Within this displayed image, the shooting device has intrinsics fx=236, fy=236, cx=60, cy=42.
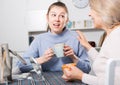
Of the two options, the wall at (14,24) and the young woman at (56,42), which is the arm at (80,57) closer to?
the young woman at (56,42)

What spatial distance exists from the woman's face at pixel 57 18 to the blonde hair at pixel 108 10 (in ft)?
2.14

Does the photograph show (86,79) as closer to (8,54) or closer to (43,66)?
(8,54)

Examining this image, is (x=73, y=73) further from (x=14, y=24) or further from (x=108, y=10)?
(x=14, y=24)

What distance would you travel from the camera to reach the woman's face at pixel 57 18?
5.75 ft

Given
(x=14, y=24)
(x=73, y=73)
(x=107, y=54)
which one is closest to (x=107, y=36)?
(x=107, y=54)

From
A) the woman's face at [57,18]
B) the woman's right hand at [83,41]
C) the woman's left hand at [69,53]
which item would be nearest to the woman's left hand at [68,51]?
the woman's left hand at [69,53]

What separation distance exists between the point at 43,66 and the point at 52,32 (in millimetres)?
289

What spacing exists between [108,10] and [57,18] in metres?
0.74

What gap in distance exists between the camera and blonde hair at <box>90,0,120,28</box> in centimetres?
103

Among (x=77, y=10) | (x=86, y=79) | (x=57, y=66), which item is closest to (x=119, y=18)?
(x=86, y=79)

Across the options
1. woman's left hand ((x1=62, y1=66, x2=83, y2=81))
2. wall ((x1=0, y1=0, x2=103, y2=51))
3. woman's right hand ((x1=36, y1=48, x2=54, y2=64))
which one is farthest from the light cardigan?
wall ((x1=0, y1=0, x2=103, y2=51))

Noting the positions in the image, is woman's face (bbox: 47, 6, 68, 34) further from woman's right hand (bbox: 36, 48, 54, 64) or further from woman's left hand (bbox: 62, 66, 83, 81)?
woman's left hand (bbox: 62, 66, 83, 81)

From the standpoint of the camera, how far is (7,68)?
127 cm

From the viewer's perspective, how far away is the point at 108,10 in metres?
1.04
